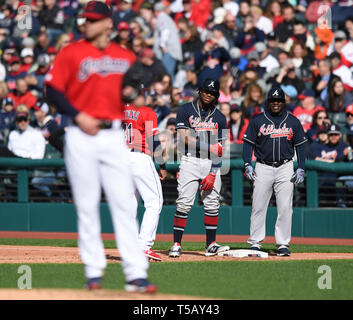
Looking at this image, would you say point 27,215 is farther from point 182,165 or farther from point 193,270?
point 193,270

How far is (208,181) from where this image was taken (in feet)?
34.7

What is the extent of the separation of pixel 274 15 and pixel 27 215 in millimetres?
6779

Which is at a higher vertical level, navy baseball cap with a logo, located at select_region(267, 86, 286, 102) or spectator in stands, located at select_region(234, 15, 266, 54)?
spectator in stands, located at select_region(234, 15, 266, 54)

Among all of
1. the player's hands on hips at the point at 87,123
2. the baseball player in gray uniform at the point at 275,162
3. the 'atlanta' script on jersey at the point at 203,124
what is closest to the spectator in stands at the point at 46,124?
the 'atlanta' script on jersey at the point at 203,124

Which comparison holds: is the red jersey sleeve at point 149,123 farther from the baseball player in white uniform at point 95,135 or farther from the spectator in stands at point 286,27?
the spectator in stands at point 286,27

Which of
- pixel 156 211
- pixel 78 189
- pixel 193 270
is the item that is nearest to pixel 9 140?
pixel 156 211

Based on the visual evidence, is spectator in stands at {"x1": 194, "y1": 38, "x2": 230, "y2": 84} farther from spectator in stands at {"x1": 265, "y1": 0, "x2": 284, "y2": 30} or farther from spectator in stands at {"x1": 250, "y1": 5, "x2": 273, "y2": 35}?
spectator in stands at {"x1": 265, "y1": 0, "x2": 284, "y2": 30}

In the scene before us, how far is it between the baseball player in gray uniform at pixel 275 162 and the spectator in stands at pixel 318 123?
328 centimetres

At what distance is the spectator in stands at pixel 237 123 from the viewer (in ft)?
50.0

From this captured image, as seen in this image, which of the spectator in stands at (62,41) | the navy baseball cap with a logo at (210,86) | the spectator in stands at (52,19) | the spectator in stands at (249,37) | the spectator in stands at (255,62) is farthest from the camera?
the spectator in stands at (52,19)

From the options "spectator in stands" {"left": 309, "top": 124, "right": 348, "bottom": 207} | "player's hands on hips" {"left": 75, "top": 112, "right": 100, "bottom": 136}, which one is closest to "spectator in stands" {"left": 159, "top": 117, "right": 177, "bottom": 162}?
"spectator in stands" {"left": 309, "top": 124, "right": 348, "bottom": 207}

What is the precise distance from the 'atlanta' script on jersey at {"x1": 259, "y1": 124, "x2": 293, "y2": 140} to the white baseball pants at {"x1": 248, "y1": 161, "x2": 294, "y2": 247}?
0.38 meters

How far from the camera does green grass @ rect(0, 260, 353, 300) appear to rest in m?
7.41

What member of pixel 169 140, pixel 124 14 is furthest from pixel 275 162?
pixel 124 14
